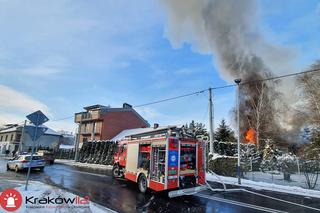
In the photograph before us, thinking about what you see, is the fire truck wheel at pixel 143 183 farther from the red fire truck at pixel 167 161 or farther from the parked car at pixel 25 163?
the parked car at pixel 25 163

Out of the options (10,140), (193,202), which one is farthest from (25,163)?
(10,140)

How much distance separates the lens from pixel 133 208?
793 cm

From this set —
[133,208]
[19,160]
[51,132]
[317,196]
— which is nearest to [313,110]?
[317,196]

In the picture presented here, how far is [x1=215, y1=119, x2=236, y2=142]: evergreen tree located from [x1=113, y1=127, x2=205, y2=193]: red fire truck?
25343mm

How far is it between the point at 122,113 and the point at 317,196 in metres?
39.8

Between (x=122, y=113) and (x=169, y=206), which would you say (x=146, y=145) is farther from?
(x=122, y=113)

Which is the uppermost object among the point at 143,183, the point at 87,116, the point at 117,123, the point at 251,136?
the point at 87,116

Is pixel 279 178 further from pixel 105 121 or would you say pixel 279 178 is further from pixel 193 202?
pixel 105 121

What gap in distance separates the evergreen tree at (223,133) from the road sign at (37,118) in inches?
1155

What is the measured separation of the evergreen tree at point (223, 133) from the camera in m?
34.7

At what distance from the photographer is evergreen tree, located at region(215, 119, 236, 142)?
A: 3469 centimetres

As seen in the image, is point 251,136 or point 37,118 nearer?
A: point 37,118

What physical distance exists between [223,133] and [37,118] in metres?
30.0

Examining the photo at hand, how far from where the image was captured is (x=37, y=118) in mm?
9469
